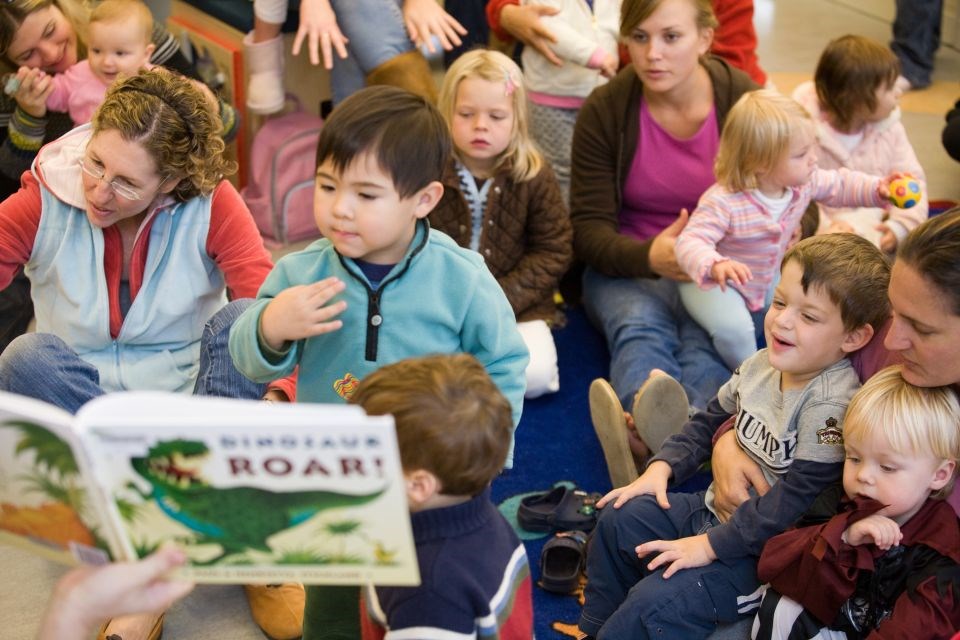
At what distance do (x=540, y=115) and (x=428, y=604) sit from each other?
1.97 meters

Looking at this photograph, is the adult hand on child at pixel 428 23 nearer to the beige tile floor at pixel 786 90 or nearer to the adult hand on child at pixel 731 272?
the adult hand on child at pixel 731 272

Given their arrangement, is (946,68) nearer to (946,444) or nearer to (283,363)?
(946,444)

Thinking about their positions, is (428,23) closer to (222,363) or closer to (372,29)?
(372,29)

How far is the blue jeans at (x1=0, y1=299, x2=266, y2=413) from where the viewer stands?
1.82 metres

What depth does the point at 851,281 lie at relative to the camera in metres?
1.55

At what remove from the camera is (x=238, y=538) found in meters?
1.04

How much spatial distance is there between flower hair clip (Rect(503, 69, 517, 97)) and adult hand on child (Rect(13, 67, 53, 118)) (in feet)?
3.35

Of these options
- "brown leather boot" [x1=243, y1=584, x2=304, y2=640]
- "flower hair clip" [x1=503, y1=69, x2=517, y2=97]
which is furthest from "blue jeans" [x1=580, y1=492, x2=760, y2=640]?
"flower hair clip" [x1=503, y1=69, x2=517, y2=97]

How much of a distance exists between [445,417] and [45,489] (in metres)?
0.40

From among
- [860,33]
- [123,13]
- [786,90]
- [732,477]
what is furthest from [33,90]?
[860,33]

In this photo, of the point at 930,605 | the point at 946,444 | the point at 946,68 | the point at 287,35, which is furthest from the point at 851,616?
the point at 946,68

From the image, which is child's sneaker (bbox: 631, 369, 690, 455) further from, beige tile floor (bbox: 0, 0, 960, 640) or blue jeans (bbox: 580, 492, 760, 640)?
beige tile floor (bbox: 0, 0, 960, 640)

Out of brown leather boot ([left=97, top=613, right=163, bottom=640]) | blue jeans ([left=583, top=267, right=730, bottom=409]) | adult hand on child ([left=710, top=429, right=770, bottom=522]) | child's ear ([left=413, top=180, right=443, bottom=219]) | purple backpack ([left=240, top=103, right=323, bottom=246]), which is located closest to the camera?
child's ear ([left=413, top=180, right=443, bottom=219])

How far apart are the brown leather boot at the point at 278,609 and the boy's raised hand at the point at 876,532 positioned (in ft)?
2.94
